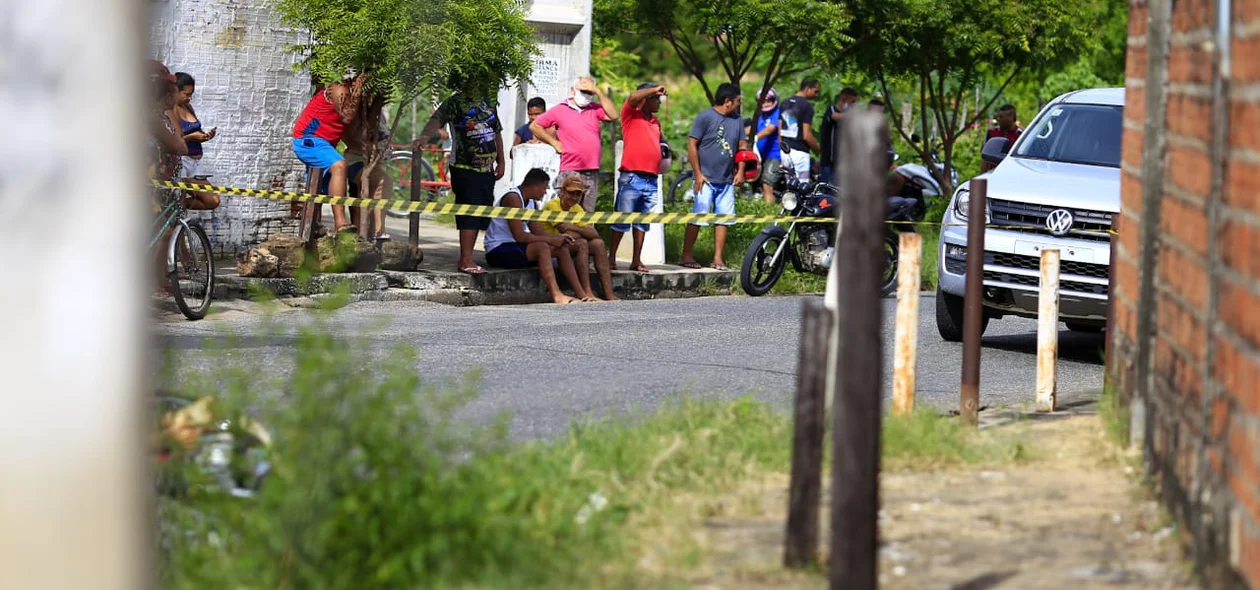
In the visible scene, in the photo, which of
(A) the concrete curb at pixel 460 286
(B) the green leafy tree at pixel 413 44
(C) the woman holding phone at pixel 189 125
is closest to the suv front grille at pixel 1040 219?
(B) the green leafy tree at pixel 413 44

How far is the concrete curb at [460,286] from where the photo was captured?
512 inches

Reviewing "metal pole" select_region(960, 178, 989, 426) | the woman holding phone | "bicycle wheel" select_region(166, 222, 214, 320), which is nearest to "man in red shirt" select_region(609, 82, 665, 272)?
the woman holding phone

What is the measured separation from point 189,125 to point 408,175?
1001 centimetres

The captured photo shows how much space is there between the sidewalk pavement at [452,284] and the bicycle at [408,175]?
14.1 feet

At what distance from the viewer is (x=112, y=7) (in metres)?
3.61

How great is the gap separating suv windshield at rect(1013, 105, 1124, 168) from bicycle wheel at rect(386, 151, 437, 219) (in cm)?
1047

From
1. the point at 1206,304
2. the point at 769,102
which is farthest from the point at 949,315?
the point at 769,102

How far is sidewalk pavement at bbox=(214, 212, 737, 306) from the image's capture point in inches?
514

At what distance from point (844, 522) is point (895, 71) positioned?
1862 cm

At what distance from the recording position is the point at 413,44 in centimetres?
Answer: 1345

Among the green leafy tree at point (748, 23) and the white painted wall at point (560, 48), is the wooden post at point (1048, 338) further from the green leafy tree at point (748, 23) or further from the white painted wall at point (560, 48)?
the green leafy tree at point (748, 23)

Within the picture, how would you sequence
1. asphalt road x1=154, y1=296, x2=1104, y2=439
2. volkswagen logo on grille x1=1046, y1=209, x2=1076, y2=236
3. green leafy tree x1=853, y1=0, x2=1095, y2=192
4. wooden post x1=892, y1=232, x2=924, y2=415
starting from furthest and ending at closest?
green leafy tree x1=853, y1=0, x2=1095, y2=192 < volkswagen logo on grille x1=1046, y1=209, x2=1076, y2=236 < asphalt road x1=154, y1=296, x2=1104, y2=439 < wooden post x1=892, y1=232, x2=924, y2=415

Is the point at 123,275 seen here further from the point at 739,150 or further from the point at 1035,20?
the point at 1035,20

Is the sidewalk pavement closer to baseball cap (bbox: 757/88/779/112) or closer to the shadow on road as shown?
the shadow on road
